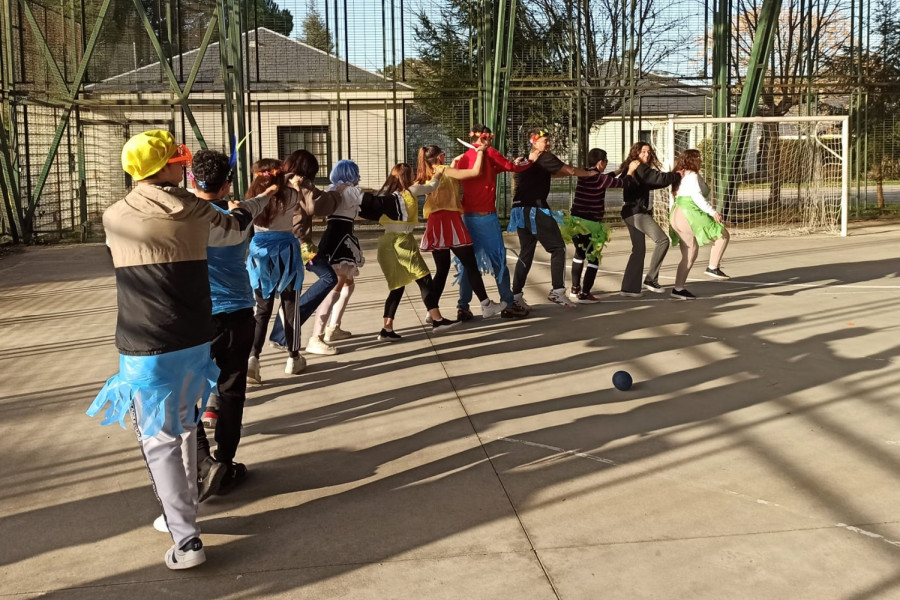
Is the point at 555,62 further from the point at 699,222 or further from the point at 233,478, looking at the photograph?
the point at 233,478

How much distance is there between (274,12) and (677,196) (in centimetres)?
1289

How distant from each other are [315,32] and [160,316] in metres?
17.6

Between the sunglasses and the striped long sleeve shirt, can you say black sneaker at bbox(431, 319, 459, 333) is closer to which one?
the striped long sleeve shirt

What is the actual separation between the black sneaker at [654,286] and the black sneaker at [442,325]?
9.84ft

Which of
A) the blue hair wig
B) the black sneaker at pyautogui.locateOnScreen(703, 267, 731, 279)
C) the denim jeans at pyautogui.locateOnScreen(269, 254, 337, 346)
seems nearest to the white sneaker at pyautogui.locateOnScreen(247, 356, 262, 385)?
the denim jeans at pyautogui.locateOnScreen(269, 254, 337, 346)

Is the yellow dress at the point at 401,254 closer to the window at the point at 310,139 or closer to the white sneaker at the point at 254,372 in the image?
the white sneaker at the point at 254,372

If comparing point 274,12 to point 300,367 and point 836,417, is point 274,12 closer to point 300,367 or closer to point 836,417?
point 300,367

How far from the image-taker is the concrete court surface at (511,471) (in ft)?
13.1

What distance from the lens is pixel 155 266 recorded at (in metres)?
4.12

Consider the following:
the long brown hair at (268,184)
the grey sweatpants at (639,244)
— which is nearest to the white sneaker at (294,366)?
the long brown hair at (268,184)

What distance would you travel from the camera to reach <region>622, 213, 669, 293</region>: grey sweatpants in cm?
1112

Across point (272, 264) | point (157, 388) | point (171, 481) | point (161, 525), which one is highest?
point (272, 264)

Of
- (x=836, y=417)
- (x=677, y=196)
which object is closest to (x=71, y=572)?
(x=836, y=417)

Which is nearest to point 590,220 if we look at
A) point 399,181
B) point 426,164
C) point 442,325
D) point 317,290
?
point 442,325
